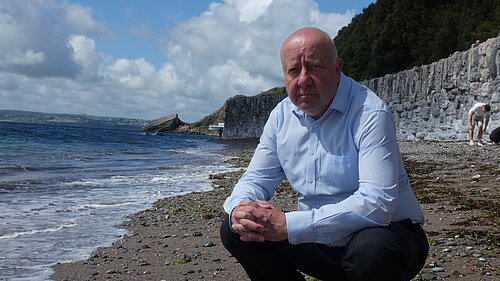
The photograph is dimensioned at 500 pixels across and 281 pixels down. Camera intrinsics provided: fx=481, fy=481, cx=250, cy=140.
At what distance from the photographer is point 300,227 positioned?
208cm

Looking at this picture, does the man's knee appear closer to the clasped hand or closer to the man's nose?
the clasped hand

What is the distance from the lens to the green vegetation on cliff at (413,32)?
35.4 m

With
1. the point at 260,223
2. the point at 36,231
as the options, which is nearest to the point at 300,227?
the point at 260,223

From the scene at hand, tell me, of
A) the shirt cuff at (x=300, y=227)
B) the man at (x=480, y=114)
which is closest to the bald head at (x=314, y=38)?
the shirt cuff at (x=300, y=227)

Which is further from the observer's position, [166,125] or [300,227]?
[166,125]

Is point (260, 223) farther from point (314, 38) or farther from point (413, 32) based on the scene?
Answer: point (413, 32)

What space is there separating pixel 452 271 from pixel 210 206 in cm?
433

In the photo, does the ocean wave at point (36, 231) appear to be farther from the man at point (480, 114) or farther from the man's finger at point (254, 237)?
the man at point (480, 114)

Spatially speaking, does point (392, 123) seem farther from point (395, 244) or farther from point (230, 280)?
point (230, 280)

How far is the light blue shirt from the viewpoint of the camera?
2010mm

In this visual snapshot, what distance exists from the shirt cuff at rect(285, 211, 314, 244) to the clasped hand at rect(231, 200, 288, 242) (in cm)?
3

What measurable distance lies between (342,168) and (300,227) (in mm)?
323

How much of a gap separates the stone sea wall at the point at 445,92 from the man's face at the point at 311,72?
44.1 feet

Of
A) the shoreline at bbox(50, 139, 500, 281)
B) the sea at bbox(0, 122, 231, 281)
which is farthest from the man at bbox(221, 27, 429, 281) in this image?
the sea at bbox(0, 122, 231, 281)
